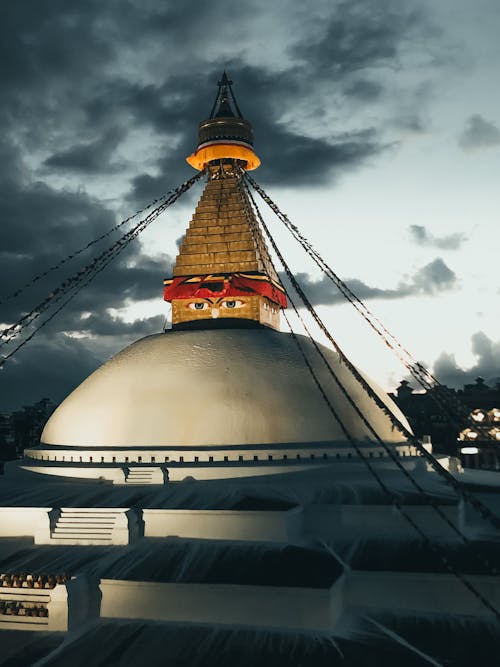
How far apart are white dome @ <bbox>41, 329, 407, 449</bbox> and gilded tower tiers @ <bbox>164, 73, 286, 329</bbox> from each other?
3.55 ft

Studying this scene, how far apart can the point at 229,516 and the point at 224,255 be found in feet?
24.6

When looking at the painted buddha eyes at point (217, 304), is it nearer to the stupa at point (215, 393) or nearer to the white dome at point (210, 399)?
the stupa at point (215, 393)

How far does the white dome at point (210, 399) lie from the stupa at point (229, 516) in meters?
0.04

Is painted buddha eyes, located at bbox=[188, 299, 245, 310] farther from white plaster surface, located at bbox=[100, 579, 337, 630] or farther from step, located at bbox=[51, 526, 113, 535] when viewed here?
white plaster surface, located at bbox=[100, 579, 337, 630]

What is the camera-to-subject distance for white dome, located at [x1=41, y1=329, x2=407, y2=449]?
40.5 feet

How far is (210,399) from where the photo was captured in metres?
12.6

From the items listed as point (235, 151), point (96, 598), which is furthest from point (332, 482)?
point (235, 151)

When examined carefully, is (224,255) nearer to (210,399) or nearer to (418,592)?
(210,399)

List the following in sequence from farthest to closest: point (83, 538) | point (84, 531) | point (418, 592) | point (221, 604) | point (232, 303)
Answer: point (232, 303)
point (84, 531)
point (83, 538)
point (418, 592)
point (221, 604)

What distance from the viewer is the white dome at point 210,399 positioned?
40.5 feet

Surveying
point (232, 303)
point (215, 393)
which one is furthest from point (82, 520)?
point (232, 303)

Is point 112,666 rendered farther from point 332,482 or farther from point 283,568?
point 332,482

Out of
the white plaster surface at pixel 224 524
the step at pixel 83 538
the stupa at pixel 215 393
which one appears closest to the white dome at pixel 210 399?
the stupa at pixel 215 393

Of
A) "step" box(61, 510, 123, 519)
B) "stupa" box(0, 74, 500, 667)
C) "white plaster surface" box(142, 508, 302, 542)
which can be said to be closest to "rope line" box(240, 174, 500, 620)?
"stupa" box(0, 74, 500, 667)
